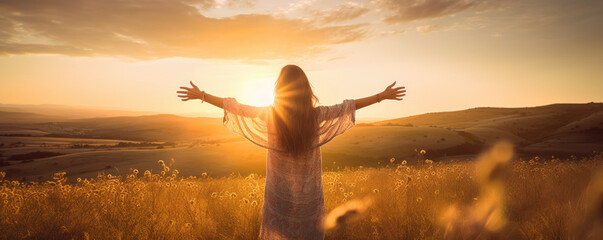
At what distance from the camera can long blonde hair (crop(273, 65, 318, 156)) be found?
3172 millimetres

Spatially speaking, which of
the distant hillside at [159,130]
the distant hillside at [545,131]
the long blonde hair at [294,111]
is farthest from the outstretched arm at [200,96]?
the distant hillside at [159,130]

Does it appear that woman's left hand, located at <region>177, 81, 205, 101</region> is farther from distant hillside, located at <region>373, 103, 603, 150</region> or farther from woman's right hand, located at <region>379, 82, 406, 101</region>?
distant hillside, located at <region>373, 103, 603, 150</region>

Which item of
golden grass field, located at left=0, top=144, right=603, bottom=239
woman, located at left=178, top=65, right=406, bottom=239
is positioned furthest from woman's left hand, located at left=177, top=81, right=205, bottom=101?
golden grass field, located at left=0, top=144, right=603, bottom=239

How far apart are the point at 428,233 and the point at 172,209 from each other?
12.8 feet

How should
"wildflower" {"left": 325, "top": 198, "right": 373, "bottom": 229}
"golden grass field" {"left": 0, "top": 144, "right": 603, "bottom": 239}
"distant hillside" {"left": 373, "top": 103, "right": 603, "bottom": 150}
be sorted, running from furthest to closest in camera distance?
"distant hillside" {"left": 373, "top": 103, "right": 603, "bottom": 150} < "wildflower" {"left": 325, "top": 198, "right": 373, "bottom": 229} < "golden grass field" {"left": 0, "top": 144, "right": 603, "bottom": 239}

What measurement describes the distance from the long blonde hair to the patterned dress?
0.49ft

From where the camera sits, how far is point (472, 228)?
378 centimetres

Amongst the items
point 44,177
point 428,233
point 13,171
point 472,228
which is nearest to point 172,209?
point 428,233

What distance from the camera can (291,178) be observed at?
340cm

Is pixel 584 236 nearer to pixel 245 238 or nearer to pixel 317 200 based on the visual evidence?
pixel 317 200

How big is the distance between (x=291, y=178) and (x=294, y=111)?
2.74 ft

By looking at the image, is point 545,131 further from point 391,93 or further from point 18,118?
point 18,118

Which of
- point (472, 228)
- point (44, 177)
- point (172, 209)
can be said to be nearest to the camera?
point (472, 228)

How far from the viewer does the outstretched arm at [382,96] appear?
3.69 metres
